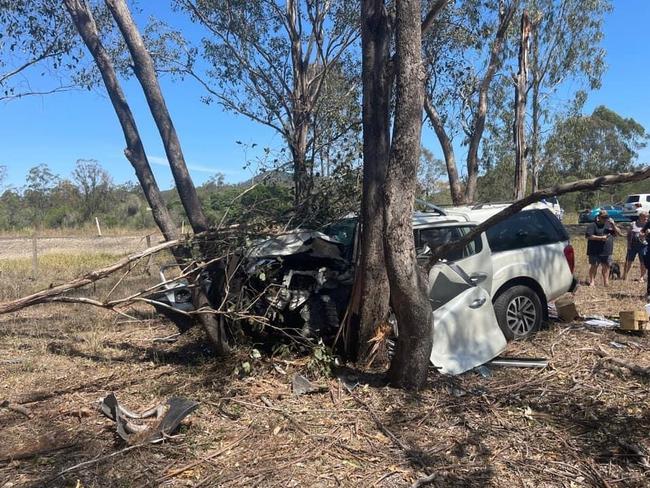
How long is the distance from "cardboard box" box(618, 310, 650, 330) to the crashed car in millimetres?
791

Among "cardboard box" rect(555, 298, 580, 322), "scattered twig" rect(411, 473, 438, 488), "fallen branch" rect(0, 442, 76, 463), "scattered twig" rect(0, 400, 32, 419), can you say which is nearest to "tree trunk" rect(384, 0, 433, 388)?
"scattered twig" rect(411, 473, 438, 488)

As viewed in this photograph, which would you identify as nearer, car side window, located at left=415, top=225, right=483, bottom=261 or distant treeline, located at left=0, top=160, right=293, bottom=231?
car side window, located at left=415, top=225, right=483, bottom=261

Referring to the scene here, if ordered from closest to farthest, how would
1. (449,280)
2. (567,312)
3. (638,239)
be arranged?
(449,280) → (567,312) → (638,239)

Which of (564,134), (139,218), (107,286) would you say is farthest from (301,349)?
(139,218)

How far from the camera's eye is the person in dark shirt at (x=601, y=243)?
10969 millimetres

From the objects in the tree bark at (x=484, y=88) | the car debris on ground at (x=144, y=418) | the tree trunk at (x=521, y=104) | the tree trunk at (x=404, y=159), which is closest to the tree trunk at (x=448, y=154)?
the tree bark at (x=484, y=88)

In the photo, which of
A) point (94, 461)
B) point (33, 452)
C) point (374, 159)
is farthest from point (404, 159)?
point (33, 452)

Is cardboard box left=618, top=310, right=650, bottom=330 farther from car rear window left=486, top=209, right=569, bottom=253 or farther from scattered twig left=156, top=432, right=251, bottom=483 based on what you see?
scattered twig left=156, top=432, right=251, bottom=483

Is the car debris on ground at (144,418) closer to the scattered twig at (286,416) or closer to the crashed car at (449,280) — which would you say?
the scattered twig at (286,416)

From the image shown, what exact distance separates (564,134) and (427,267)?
92.5 feet

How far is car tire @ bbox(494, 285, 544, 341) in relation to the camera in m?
6.81

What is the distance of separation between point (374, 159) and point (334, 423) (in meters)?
2.43

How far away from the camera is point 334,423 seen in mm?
4539

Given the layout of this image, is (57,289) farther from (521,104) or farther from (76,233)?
(76,233)
